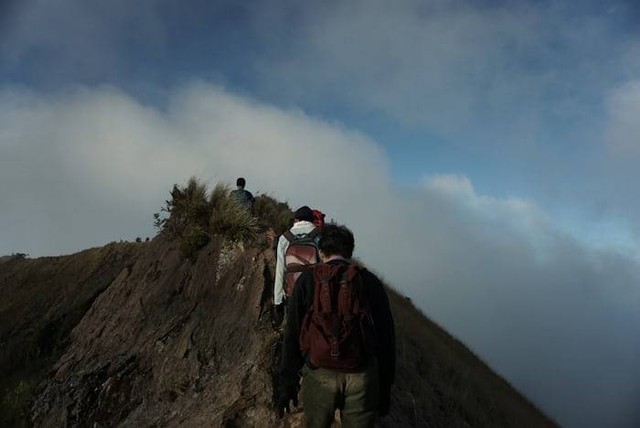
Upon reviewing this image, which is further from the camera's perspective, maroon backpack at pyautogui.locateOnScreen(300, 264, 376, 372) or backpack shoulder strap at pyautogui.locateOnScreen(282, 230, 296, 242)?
backpack shoulder strap at pyautogui.locateOnScreen(282, 230, 296, 242)

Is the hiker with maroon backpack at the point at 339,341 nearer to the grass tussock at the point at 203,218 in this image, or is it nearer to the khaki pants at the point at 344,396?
the khaki pants at the point at 344,396

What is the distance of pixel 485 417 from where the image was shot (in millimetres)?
11984

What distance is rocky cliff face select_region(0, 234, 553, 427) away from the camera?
7.65 meters

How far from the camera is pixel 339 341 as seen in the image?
4156 millimetres

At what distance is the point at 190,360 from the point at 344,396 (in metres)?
5.09

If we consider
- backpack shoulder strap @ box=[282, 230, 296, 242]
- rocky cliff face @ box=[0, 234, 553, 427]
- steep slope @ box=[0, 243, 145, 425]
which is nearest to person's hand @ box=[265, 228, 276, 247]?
rocky cliff face @ box=[0, 234, 553, 427]

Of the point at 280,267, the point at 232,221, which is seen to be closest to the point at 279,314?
the point at 280,267

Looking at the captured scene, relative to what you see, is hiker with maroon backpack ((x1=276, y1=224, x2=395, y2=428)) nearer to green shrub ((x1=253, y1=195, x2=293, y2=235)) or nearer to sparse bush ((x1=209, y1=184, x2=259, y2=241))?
sparse bush ((x1=209, y1=184, x2=259, y2=241))

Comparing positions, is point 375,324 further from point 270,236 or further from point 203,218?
point 203,218

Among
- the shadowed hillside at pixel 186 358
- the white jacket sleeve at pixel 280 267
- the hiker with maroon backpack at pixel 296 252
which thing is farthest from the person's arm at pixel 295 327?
the white jacket sleeve at pixel 280 267

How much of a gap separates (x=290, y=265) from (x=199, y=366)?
2.63 metres

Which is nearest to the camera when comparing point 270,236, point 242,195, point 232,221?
point 270,236

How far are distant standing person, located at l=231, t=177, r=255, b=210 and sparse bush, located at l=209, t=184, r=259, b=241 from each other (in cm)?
20

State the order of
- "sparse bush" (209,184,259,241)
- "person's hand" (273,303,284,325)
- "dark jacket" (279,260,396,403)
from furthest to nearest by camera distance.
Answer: "sparse bush" (209,184,259,241) → "person's hand" (273,303,284,325) → "dark jacket" (279,260,396,403)
